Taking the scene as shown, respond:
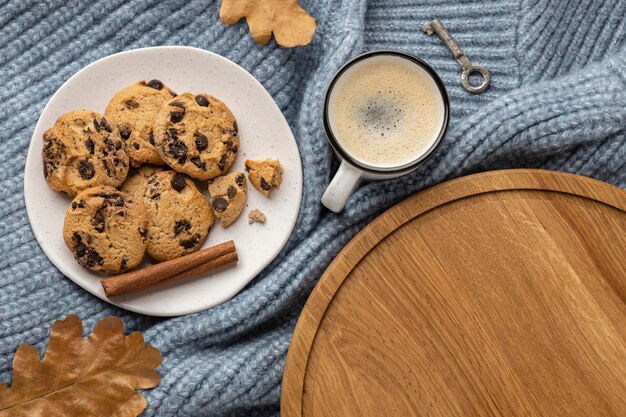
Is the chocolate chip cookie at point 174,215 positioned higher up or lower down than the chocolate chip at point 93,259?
higher up

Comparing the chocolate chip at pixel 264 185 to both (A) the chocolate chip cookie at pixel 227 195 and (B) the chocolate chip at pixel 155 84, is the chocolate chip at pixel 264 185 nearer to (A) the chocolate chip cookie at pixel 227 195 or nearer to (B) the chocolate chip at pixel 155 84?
(A) the chocolate chip cookie at pixel 227 195

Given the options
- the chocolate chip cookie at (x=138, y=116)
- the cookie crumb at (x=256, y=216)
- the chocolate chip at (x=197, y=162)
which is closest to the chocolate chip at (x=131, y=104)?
the chocolate chip cookie at (x=138, y=116)

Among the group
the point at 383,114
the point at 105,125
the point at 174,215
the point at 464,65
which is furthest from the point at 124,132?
the point at 464,65

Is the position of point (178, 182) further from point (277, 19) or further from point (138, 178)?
point (277, 19)

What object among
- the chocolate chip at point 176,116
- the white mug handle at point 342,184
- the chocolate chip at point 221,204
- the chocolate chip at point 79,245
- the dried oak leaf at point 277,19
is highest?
the dried oak leaf at point 277,19

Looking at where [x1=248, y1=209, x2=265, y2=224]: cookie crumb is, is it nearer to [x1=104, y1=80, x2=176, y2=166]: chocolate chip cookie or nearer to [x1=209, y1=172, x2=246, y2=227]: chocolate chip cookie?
[x1=209, y1=172, x2=246, y2=227]: chocolate chip cookie

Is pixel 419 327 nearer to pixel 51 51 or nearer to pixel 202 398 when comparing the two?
pixel 202 398

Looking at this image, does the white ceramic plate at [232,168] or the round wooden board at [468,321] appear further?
the white ceramic plate at [232,168]
